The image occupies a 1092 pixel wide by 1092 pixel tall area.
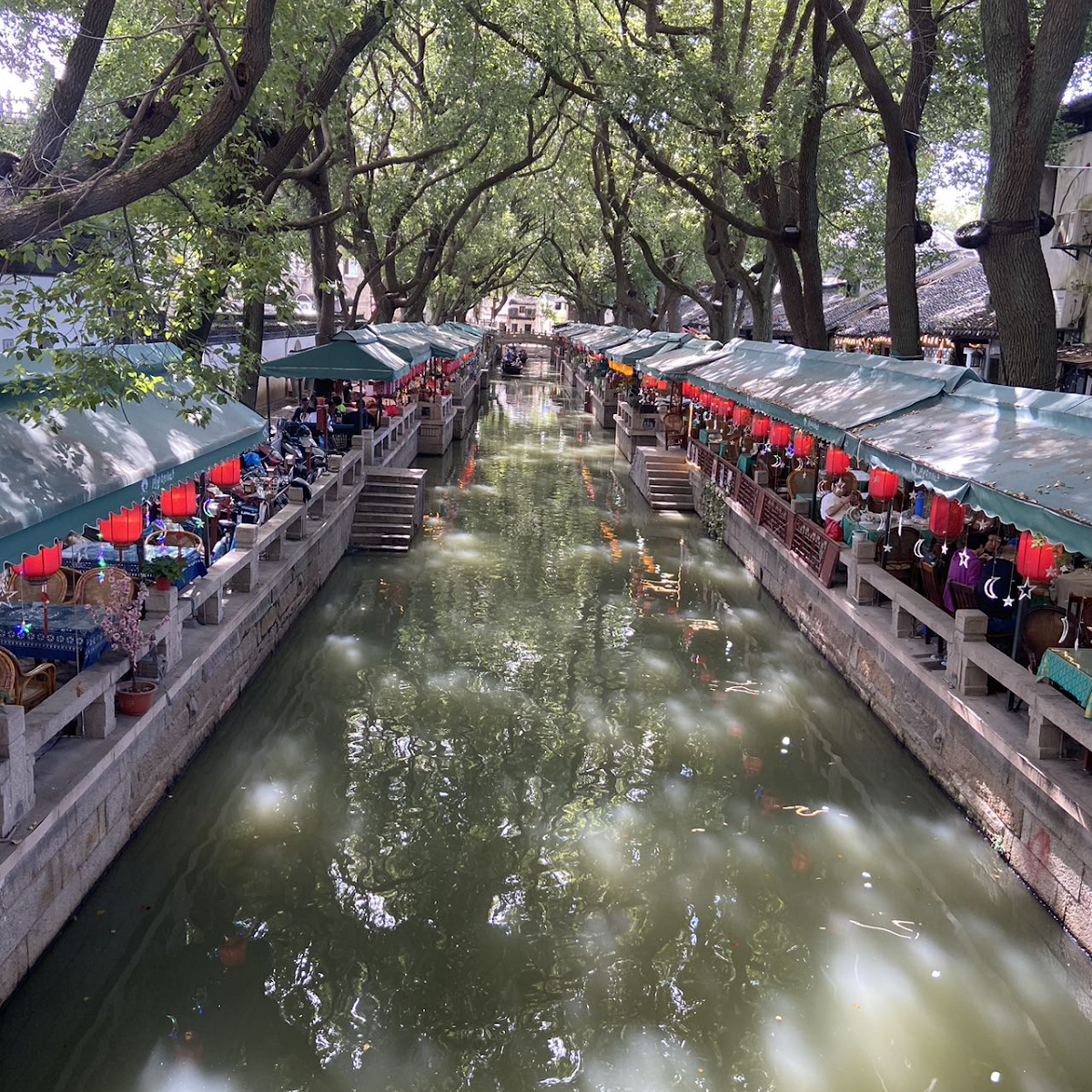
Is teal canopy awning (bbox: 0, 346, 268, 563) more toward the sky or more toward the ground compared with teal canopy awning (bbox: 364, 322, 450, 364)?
more toward the ground

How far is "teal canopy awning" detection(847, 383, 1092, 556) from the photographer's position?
6.95 meters

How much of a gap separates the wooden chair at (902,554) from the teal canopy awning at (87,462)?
24.7 ft

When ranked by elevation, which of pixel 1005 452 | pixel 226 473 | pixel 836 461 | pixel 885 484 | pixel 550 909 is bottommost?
pixel 550 909

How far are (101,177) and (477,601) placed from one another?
8940 millimetres

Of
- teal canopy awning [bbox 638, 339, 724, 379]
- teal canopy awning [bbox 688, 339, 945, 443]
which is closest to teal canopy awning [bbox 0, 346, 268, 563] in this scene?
teal canopy awning [bbox 688, 339, 945, 443]

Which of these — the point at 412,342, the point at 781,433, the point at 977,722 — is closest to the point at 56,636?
the point at 977,722

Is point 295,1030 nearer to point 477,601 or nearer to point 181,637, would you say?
point 181,637

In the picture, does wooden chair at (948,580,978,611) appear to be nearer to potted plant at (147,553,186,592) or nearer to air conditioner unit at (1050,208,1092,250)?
potted plant at (147,553,186,592)

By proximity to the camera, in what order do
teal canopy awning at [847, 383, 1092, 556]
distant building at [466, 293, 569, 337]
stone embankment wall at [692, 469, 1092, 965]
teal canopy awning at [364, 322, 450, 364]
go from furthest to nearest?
distant building at [466, 293, 569, 337]
teal canopy awning at [364, 322, 450, 364]
teal canopy awning at [847, 383, 1092, 556]
stone embankment wall at [692, 469, 1092, 965]

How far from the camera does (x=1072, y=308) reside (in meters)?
19.4

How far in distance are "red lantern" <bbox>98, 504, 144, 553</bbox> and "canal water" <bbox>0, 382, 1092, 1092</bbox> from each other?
2.22 meters

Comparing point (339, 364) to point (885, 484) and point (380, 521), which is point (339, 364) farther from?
point (885, 484)

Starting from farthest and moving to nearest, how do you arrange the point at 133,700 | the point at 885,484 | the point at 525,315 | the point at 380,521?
the point at 525,315, the point at 380,521, the point at 885,484, the point at 133,700

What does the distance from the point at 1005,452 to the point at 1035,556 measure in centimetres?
97
